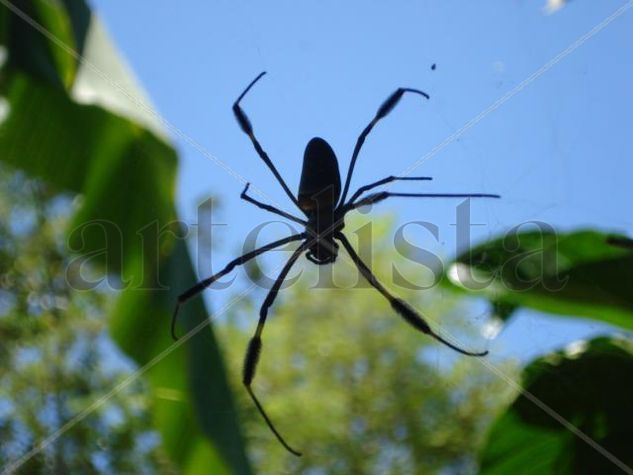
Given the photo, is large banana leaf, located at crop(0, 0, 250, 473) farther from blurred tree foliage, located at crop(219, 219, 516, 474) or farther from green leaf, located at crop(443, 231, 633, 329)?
blurred tree foliage, located at crop(219, 219, 516, 474)

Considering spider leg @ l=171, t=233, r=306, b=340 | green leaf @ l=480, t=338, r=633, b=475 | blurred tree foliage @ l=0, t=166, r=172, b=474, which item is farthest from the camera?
blurred tree foliage @ l=0, t=166, r=172, b=474

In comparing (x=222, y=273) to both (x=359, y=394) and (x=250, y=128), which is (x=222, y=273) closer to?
(x=250, y=128)

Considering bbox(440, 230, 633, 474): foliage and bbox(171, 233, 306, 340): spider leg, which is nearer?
bbox(440, 230, 633, 474): foliage

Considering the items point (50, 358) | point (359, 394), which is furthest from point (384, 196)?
point (359, 394)

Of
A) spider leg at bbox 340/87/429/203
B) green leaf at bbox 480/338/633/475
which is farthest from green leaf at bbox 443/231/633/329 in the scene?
spider leg at bbox 340/87/429/203

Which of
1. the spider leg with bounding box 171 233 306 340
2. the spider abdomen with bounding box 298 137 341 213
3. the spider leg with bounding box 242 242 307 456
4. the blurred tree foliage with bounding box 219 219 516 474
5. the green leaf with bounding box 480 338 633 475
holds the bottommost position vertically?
the blurred tree foliage with bounding box 219 219 516 474
